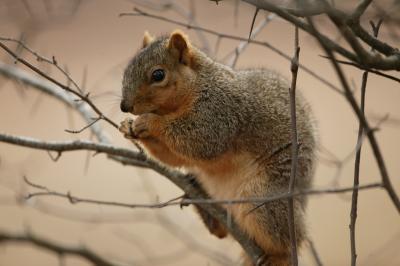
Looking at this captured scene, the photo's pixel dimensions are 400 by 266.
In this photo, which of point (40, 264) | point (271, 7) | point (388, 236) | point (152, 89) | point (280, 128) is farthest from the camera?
point (40, 264)

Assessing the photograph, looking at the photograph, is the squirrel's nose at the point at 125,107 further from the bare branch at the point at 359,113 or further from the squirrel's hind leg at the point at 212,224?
the bare branch at the point at 359,113

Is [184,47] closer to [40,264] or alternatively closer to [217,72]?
[217,72]

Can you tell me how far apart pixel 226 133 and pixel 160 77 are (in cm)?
36

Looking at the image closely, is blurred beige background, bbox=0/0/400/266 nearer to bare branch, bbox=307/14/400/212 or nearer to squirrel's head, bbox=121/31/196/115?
squirrel's head, bbox=121/31/196/115

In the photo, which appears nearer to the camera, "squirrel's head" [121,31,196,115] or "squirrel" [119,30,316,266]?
"squirrel's head" [121,31,196,115]

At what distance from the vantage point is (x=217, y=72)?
2.61 meters

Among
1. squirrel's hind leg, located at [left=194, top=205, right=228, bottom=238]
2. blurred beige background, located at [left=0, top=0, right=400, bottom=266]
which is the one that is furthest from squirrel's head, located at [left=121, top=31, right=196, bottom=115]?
blurred beige background, located at [left=0, top=0, right=400, bottom=266]

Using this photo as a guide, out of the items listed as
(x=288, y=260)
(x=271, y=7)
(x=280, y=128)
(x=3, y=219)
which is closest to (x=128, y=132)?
(x=280, y=128)

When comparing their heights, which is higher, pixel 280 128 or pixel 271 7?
pixel 280 128

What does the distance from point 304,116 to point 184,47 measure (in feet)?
1.82

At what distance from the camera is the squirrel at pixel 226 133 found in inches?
92.2

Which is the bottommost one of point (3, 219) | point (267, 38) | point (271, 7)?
point (271, 7)

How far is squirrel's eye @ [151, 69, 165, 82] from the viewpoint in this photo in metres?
2.30

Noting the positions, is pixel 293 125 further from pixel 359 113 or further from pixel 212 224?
pixel 212 224
